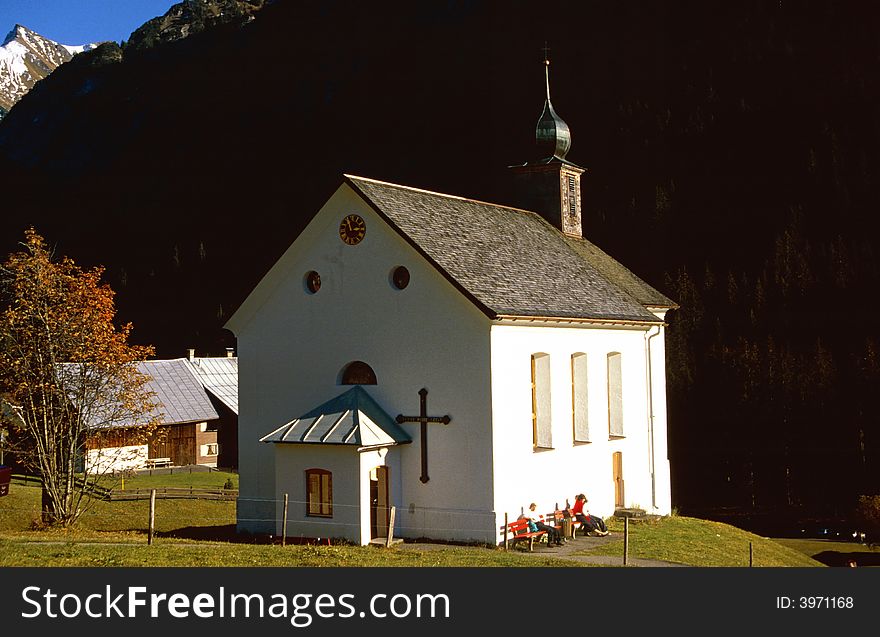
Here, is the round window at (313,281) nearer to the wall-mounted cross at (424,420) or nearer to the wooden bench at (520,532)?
the wall-mounted cross at (424,420)

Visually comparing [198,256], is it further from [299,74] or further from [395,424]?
[395,424]

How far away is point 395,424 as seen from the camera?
86.0ft

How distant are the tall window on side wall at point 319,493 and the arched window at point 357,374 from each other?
2907mm

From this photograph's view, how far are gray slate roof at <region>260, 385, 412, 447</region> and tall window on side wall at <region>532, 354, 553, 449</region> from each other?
3.66 m

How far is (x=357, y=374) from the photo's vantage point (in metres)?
27.4

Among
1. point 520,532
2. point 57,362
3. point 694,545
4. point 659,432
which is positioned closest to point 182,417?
point 57,362

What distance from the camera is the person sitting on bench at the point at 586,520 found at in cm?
2673

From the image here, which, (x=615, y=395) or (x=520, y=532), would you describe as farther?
(x=615, y=395)

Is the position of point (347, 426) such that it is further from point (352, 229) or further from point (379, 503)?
point (352, 229)

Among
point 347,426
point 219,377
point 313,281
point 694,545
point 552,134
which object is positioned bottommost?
point 694,545

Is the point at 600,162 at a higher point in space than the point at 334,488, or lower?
higher

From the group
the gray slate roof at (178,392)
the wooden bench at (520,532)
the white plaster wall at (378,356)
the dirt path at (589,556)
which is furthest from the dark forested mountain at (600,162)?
the dirt path at (589,556)

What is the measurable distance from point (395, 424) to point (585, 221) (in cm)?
9007

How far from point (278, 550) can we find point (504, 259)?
11.3m
